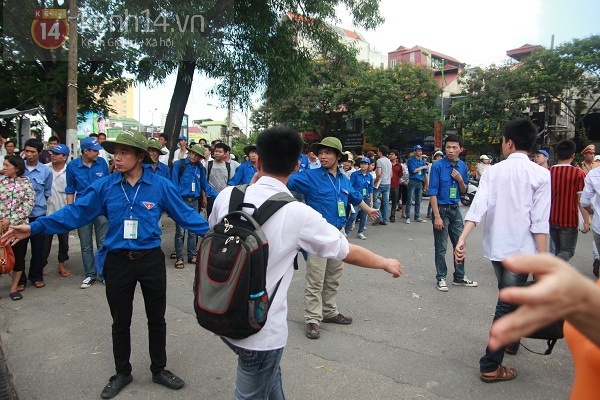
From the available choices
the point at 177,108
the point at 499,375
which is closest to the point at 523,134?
the point at 499,375

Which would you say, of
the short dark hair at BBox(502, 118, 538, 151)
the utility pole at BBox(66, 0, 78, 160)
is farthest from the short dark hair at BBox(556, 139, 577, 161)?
the utility pole at BBox(66, 0, 78, 160)

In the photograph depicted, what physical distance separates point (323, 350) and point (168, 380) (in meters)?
1.36

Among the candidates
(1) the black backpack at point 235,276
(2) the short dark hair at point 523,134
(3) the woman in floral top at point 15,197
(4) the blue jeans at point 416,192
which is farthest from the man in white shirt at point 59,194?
(4) the blue jeans at point 416,192

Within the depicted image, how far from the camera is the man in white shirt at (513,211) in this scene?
339cm

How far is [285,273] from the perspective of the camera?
2170 mm

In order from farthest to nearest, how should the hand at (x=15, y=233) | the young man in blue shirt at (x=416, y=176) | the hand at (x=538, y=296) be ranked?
1. the young man in blue shirt at (x=416, y=176)
2. the hand at (x=15, y=233)
3. the hand at (x=538, y=296)

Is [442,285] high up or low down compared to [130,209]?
down

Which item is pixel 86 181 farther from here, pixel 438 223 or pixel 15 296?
pixel 438 223

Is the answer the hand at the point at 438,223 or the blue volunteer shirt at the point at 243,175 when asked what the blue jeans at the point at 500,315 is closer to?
the hand at the point at 438,223

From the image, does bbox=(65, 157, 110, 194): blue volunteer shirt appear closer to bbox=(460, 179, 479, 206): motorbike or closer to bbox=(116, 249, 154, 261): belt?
bbox=(116, 249, 154, 261): belt

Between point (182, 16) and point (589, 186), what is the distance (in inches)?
317

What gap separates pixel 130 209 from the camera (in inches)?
127

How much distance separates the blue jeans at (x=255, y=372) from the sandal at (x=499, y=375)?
2039 mm

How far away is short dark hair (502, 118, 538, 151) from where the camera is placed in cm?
349
